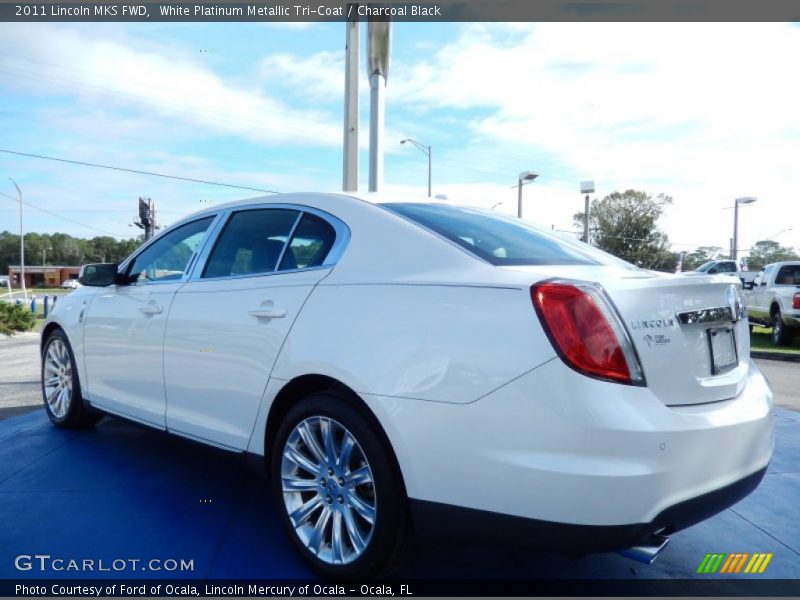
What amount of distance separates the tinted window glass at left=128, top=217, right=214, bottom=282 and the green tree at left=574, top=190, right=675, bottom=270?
2534 inches

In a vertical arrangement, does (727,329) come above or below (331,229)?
below

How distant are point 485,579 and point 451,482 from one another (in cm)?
71

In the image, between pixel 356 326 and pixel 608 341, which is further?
pixel 356 326

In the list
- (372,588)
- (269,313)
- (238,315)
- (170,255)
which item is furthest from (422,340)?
(170,255)

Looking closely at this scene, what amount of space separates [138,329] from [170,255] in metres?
0.51

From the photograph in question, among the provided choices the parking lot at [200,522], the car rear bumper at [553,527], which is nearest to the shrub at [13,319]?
the parking lot at [200,522]

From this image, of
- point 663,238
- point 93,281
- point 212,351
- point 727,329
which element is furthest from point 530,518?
point 663,238

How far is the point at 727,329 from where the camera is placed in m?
2.55

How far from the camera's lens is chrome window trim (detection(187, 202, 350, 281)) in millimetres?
2875

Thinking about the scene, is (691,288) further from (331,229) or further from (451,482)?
(331,229)

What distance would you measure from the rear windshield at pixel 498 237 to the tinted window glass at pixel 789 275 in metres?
14.5

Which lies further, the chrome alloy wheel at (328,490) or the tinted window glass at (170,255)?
the tinted window glass at (170,255)

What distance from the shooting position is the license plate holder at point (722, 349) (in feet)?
7.95
